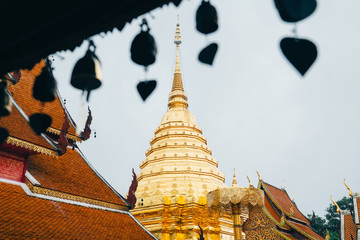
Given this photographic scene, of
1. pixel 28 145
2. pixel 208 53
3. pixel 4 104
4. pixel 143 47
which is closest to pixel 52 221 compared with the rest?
pixel 28 145

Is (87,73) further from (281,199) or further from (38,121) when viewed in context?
(281,199)

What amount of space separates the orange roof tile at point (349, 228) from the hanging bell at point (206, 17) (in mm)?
16957

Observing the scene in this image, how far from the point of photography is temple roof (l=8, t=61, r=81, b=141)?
907 centimetres

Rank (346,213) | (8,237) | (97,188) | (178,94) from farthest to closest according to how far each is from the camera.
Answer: (178,94) < (346,213) < (97,188) < (8,237)

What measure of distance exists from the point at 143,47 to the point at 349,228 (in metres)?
18.2

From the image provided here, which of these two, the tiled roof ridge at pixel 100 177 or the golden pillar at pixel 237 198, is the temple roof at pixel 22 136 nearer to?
the tiled roof ridge at pixel 100 177

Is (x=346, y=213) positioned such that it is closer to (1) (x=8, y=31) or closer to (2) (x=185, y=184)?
(2) (x=185, y=184)

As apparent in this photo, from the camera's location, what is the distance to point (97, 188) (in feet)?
31.3

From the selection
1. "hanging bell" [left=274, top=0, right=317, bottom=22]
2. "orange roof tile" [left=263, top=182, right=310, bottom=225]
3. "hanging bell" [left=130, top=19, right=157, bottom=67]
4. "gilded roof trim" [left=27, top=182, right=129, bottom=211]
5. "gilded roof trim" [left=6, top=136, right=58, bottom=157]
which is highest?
"orange roof tile" [left=263, top=182, right=310, bottom=225]

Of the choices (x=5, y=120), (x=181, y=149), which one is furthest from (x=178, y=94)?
(x=5, y=120)

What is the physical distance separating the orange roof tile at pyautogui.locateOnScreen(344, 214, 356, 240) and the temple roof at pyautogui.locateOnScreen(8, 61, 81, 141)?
13592 mm

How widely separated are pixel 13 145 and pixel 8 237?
2.29m

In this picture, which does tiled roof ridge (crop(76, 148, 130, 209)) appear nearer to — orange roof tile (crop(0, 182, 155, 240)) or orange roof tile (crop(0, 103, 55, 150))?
orange roof tile (crop(0, 182, 155, 240))

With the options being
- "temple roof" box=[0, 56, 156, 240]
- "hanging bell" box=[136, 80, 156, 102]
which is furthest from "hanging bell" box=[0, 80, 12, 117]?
"temple roof" box=[0, 56, 156, 240]
